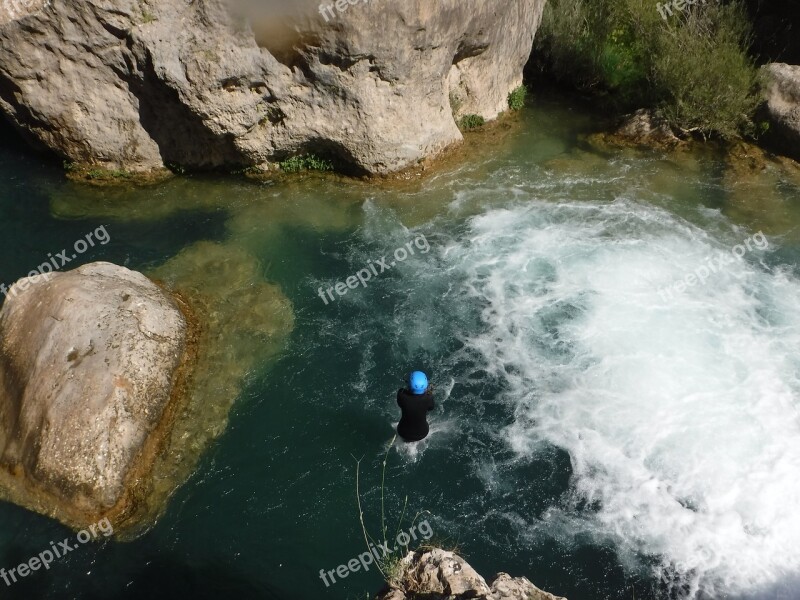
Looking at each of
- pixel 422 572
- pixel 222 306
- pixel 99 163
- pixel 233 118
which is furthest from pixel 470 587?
pixel 99 163

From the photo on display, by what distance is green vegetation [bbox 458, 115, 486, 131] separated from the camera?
15.8 meters

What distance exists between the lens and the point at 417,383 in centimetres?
848

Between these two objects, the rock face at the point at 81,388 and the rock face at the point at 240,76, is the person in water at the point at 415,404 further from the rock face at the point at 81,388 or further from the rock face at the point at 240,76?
the rock face at the point at 240,76

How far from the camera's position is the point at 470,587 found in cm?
632

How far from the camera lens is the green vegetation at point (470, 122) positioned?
51.8 ft

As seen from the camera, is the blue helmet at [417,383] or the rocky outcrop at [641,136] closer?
the blue helmet at [417,383]

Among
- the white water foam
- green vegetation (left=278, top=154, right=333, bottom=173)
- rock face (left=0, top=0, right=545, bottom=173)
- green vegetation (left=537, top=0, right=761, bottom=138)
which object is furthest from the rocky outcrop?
green vegetation (left=278, top=154, right=333, bottom=173)

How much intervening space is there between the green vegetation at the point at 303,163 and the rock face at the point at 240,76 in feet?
0.66

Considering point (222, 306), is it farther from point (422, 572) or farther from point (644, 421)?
point (644, 421)

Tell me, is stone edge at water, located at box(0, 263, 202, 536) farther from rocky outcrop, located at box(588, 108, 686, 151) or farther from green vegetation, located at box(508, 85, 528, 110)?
rocky outcrop, located at box(588, 108, 686, 151)

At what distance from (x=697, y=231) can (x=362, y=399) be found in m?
7.76

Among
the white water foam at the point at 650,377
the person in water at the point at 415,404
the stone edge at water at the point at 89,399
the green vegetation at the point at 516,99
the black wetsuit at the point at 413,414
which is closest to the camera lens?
the white water foam at the point at 650,377

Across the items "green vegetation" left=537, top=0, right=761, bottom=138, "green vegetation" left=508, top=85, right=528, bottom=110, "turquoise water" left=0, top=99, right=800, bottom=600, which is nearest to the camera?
"turquoise water" left=0, top=99, right=800, bottom=600

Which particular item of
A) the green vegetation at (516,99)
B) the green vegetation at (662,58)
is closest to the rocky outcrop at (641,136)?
the green vegetation at (662,58)
